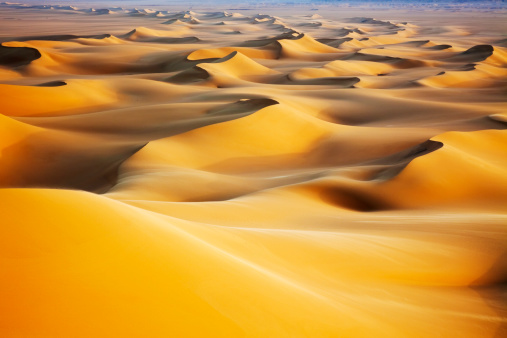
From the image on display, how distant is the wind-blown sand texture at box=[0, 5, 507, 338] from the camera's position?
232cm

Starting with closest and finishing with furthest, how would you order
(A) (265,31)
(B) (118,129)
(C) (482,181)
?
1. (C) (482,181)
2. (B) (118,129)
3. (A) (265,31)

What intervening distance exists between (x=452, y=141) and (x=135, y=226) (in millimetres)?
8710

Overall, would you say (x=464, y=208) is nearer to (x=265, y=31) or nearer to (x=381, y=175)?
(x=381, y=175)

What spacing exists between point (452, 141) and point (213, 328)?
8.97 metres

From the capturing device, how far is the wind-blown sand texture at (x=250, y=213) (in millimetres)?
2316

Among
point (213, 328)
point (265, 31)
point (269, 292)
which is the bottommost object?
point (265, 31)

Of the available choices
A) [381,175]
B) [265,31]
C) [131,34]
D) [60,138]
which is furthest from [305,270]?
[265,31]

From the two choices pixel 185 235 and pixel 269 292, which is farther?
pixel 185 235

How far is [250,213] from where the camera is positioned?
230 inches

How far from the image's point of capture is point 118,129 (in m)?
12.2

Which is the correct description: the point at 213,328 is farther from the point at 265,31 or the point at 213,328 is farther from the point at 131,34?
the point at 265,31

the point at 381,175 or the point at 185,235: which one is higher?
the point at 185,235

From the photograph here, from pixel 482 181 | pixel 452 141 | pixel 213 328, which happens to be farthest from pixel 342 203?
pixel 213 328

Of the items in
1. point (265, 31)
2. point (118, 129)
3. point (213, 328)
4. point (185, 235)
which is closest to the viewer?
point (213, 328)
